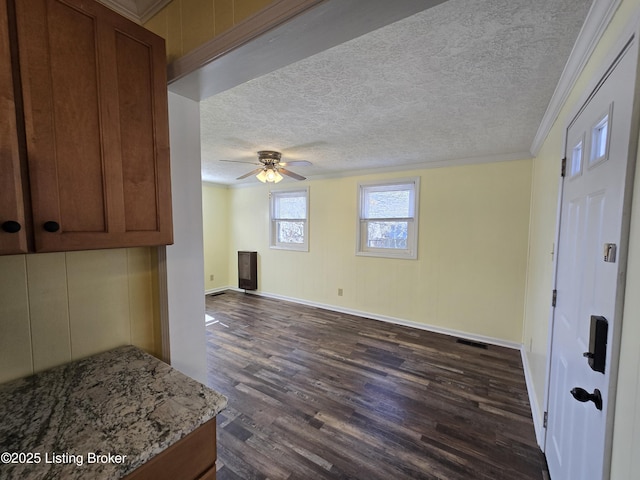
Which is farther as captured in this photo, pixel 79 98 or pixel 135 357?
pixel 135 357

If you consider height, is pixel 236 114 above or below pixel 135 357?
above

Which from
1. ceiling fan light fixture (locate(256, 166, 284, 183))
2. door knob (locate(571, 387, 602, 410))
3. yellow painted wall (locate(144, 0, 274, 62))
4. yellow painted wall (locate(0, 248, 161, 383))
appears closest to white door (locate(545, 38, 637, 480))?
door knob (locate(571, 387, 602, 410))

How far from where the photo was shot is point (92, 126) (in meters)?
0.84

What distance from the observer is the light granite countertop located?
0.64 metres

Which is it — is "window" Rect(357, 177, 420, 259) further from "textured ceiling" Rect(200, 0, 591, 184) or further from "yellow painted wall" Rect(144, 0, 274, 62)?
"yellow painted wall" Rect(144, 0, 274, 62)

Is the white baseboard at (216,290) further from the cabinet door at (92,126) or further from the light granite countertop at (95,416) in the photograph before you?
the cabinet door at (92,126)

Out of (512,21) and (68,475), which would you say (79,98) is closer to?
(68,475)

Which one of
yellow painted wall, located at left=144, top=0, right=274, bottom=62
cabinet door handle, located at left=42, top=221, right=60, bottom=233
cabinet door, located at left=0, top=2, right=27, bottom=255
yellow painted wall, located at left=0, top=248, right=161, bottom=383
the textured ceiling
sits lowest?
yellow painted wall, located at left=0, top=248, right=161, bottom=383

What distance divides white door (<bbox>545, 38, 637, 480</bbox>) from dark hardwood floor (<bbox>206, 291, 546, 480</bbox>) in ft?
1.47

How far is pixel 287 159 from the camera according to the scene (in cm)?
350

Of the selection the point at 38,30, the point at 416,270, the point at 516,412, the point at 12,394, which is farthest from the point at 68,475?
the point at 416,270

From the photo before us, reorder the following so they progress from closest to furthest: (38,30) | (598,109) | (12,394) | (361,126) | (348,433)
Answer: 1. (38,30)
2. (12,394)
3. (598,109)
4. (348,433)
5. (361,126)

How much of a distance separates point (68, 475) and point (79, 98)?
102 cm

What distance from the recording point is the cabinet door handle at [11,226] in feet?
2.21
